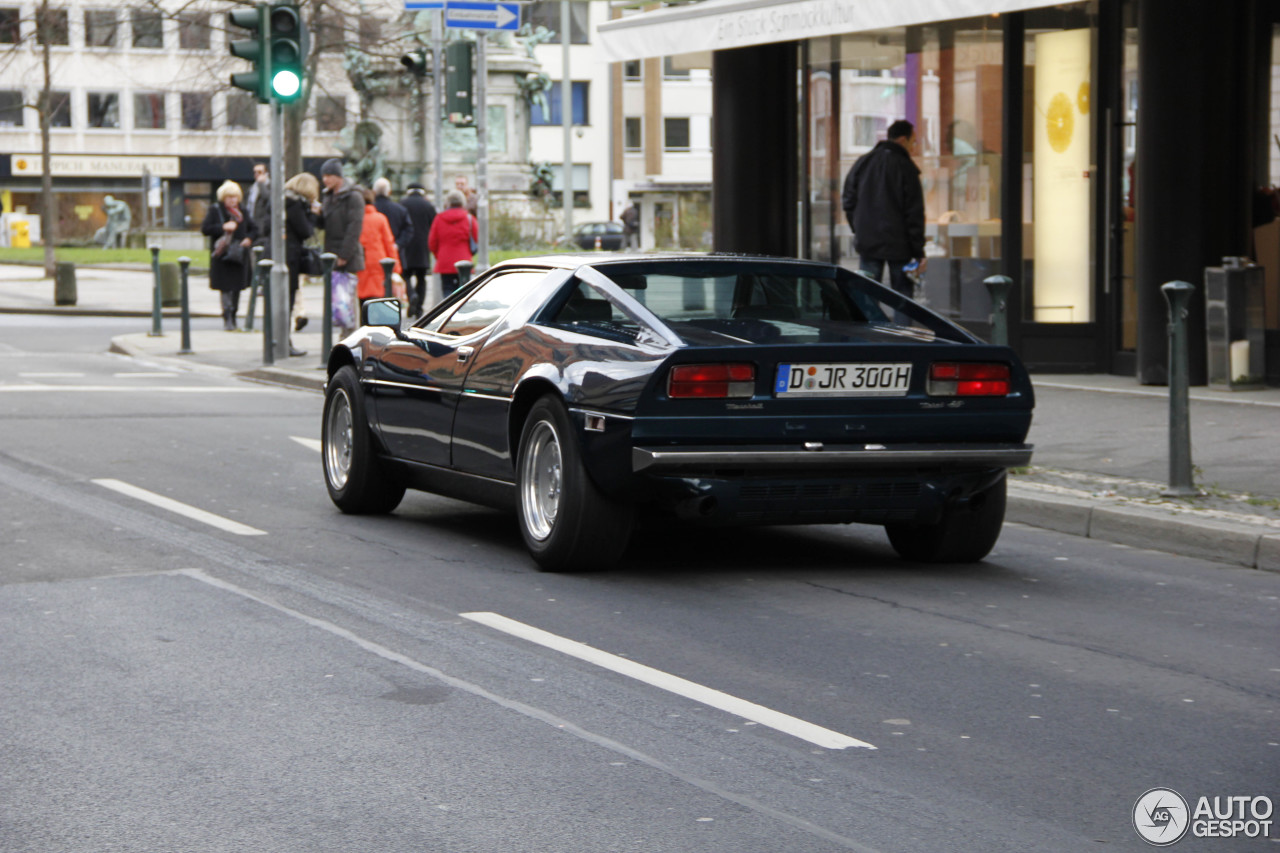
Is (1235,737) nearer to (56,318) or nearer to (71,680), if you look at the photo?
(71,680)

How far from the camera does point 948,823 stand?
4438 mm

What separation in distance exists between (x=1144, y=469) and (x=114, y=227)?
219 feet

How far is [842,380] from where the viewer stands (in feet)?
24.8

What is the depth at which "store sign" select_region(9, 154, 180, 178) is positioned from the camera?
265 ft

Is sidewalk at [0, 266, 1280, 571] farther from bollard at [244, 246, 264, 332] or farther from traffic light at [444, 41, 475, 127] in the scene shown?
bollard at [244, 246, 264, 332]

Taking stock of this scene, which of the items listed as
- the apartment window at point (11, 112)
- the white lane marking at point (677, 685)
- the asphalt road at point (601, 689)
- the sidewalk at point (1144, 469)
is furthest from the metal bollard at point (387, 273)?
the apartment window at point (11, 112)

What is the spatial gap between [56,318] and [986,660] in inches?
1065

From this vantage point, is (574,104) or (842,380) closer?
(842,380)

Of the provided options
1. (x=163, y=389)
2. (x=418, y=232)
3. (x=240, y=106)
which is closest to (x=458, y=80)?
(x=163, y=389)

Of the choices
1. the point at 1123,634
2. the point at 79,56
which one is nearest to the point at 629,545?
the point at 1123,634

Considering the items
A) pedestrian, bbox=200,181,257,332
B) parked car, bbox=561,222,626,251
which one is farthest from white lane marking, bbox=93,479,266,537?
parked car, bbox=561,222,626,251

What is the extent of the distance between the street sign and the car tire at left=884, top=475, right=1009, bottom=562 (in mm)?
12232

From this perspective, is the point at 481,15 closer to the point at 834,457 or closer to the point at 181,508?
the point at 181,508

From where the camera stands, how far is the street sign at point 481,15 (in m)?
19.6
